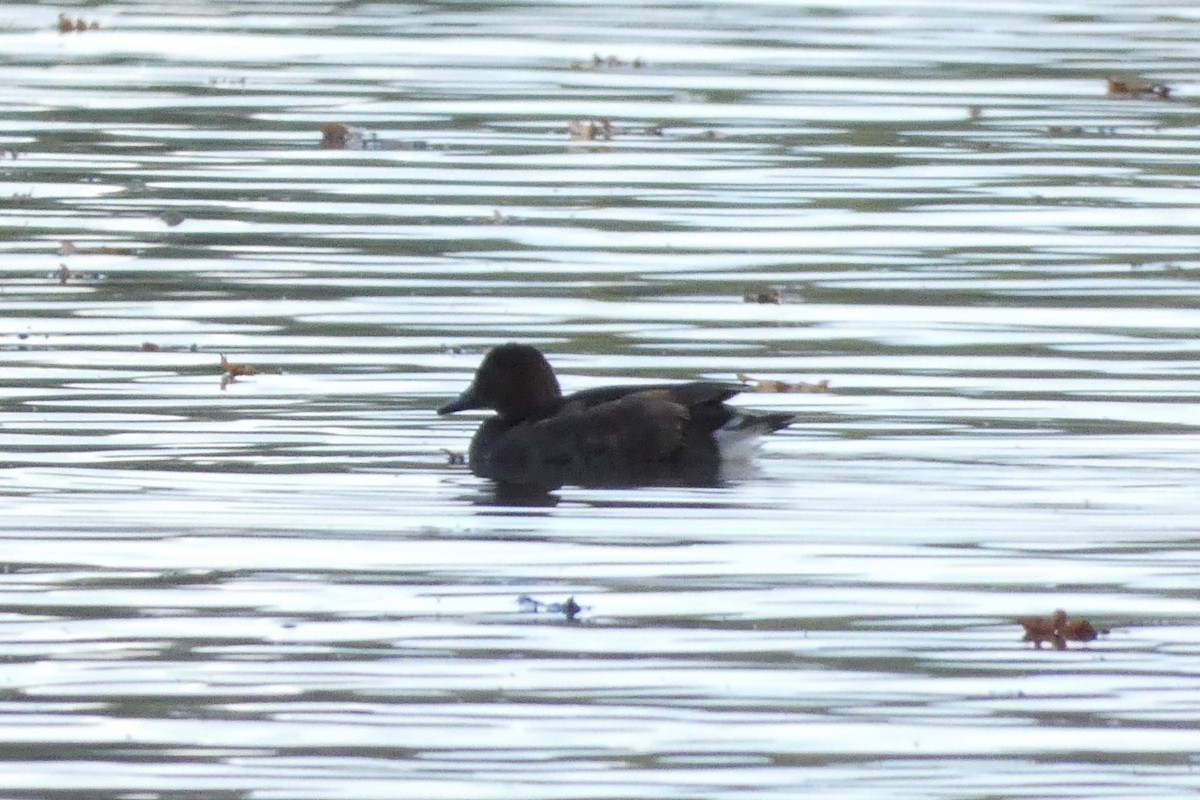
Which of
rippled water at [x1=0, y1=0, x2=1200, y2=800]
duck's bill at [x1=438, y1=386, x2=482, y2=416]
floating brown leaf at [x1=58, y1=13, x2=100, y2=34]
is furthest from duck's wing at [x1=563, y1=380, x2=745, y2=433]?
floating brown leaf at [x1=58, y1=13, x2=100, y2=34]

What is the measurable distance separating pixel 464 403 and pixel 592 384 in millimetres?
1121

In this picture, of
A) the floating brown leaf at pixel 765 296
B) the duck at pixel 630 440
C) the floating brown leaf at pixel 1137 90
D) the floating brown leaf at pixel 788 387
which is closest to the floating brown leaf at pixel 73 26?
the floating brown leaf at pixel 1137 90

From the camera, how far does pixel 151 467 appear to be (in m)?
10.6

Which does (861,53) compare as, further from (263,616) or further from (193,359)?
(263,616)

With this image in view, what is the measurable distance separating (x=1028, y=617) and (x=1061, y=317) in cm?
573

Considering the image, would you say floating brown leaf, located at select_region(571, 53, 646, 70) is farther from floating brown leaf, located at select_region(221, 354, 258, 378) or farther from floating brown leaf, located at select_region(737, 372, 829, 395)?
floating brown leaf, located at select_region(737, 372, 829, 395)

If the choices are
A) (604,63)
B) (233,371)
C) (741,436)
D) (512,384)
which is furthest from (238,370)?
(604,63)

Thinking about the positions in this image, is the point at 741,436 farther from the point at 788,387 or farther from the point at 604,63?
the point at 604,63

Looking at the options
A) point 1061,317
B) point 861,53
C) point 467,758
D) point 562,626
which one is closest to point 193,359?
point 1061,317

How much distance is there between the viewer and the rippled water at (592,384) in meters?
7.17

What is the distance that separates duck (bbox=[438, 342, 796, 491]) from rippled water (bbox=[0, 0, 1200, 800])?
0.61 ft

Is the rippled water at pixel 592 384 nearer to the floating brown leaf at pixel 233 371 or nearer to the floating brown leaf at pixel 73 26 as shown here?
the floating brown leaf at pixel 233 371

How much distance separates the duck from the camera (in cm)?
1086

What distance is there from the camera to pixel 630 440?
35.8 feet
